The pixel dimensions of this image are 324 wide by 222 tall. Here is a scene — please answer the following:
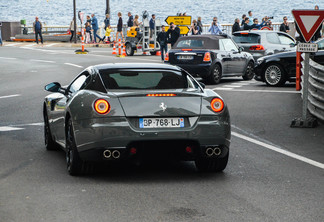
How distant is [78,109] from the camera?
745 centimetres

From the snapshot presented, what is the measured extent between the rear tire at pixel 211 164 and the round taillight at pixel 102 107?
3.99 ft

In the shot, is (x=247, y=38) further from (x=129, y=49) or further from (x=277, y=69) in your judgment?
(x=129, y=49)

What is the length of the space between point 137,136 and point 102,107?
0.46 meters

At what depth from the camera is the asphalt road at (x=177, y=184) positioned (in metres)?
5.91

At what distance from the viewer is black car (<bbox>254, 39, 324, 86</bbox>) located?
786 inches

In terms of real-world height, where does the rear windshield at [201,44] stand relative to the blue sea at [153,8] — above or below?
above

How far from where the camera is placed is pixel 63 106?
27.8ft

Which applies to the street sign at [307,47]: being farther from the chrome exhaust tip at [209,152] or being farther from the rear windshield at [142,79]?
the chrome exhaust tip at [209,152]

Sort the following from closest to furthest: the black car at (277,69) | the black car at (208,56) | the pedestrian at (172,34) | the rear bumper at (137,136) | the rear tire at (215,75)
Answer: the rear bumper at (137,136)
the black car at (277,69)
the black car at (208,56)
the rear tire at (215,75)
the pedestrian at (172,34)

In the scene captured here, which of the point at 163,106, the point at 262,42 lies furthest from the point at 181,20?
the point at 163,106

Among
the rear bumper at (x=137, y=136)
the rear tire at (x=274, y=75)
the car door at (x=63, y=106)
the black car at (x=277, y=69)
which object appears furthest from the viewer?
the rear tire at (x=274, y=75)

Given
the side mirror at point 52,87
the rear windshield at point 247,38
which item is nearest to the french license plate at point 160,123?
the side mirror at point 52,87

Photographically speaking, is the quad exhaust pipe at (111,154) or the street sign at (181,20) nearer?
the quad exhaust pipe at (111,154)

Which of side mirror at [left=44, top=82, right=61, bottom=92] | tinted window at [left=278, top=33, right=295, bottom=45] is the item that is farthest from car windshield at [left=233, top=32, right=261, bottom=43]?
side mirror at [left=44, top=82, right=61, bottom=92]
